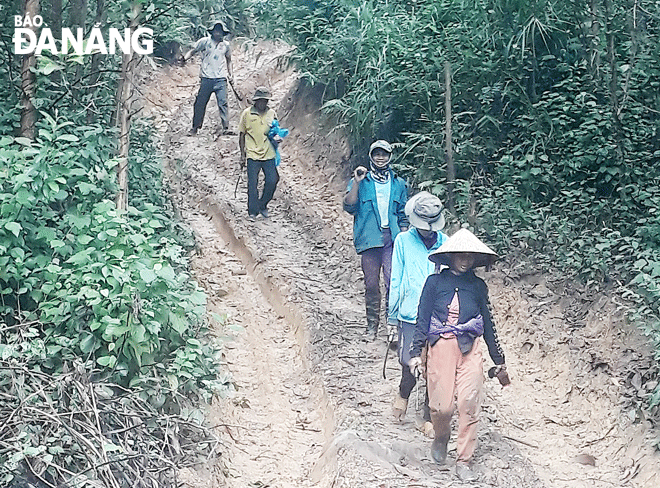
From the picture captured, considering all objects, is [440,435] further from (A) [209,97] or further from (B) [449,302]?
(A) [209,97]

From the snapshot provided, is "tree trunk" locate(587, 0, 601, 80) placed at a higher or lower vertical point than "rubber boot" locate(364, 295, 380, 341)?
higher

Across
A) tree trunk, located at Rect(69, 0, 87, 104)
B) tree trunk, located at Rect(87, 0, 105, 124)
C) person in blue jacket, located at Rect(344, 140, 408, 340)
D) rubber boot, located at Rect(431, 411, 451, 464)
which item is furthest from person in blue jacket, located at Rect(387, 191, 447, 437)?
tree trunk, located at Rect(69, 0, 87, 104)

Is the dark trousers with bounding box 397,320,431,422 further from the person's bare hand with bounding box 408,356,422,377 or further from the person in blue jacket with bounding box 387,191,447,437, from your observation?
the person's bare hand with bounding box 408,356,422,377

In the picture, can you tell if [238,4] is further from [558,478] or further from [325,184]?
[558,478]

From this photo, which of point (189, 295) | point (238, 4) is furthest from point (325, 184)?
point (238, 4)

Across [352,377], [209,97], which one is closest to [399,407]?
[352,377]

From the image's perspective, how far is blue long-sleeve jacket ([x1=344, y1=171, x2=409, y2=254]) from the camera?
766cm

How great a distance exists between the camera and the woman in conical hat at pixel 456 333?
5.64 m

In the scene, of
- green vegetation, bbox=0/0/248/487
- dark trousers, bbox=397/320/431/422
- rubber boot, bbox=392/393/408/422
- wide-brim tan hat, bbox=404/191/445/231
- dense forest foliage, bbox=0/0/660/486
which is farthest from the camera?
rubber boot, bbox=392/393/408/422

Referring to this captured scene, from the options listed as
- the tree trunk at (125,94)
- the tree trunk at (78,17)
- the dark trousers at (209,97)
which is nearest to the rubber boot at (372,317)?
the tree trunk at (125,94)

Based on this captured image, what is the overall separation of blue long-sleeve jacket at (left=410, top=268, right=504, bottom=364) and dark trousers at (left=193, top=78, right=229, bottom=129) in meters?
9.01

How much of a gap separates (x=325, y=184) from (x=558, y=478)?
6994 millimetres

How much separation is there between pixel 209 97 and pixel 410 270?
8.68 metres

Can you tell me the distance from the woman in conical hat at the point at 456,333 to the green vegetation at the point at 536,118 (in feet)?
7.66
